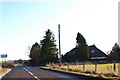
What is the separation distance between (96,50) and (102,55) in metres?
2.80

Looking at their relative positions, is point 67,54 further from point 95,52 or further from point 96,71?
point 96,71

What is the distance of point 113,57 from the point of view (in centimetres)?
6500

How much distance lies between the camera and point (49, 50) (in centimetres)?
7325

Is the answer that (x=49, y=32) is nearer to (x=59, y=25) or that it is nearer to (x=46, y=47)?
(x=46, y=47)

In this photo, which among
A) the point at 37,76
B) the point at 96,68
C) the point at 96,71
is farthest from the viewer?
→ the point at 96,68

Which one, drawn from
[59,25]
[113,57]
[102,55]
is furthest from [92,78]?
[102,55]

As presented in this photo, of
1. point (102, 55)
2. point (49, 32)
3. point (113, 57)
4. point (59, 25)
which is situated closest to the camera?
point (59, 25)

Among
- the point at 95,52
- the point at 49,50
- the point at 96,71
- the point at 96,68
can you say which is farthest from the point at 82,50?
the point at 96,71

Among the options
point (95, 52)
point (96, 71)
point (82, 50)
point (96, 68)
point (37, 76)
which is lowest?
point (37, 76)

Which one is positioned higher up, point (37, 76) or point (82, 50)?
point (82, 50)

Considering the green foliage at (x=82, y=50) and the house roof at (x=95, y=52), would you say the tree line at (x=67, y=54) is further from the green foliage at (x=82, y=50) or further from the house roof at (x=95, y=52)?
the house roof at (x=95, y=52)

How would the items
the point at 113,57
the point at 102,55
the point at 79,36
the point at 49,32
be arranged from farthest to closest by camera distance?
the point at 102,55
the point at 49,32
the point at 79,36
the point at 113,57

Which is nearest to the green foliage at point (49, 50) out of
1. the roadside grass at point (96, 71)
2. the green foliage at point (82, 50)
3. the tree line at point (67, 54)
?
the tree line at point (67, 54)

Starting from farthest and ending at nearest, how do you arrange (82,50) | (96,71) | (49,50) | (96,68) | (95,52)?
(95,52)
(49,50)
(82,50)
(96,68)
(96,71)
